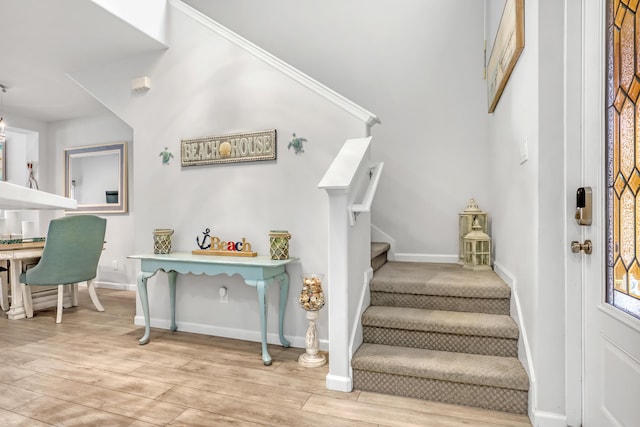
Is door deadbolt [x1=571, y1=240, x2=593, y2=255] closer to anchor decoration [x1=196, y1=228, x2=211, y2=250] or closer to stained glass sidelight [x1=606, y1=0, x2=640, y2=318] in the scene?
stained glass sidelight [x1=606, y1=0, x2=640, y2=318]

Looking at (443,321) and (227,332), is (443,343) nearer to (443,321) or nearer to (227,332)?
(443,321)

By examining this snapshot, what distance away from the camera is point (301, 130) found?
9.15ft

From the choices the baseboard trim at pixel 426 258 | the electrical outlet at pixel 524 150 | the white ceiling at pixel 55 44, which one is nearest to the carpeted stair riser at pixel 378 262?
the baseboard trim at pixel 426 258

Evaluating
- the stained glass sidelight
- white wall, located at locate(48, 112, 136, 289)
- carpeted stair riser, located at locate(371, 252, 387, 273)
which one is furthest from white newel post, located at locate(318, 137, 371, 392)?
white wall, located at locate(48, 112, 136, 289)

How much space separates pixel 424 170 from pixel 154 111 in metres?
2.66

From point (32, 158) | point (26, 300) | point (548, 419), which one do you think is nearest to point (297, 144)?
point (548, 419)

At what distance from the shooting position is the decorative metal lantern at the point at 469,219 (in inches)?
125

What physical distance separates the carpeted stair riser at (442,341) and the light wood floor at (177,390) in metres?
0.35

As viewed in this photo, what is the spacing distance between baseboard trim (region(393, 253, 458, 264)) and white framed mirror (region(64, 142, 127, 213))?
385 cm

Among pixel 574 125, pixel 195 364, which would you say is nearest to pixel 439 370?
pixel 574 125

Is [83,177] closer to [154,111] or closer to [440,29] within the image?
[154,111]

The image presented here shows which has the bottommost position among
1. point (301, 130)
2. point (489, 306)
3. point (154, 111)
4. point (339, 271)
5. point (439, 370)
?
point (439, 370)

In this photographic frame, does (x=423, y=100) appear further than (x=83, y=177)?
No

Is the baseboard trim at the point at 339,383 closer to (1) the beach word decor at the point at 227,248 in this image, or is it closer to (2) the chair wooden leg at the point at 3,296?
(1) the beach word decor at the point at 227,248
